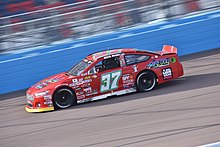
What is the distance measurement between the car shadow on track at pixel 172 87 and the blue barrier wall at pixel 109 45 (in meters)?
3.32

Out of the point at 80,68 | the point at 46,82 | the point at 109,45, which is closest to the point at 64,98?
the point at 46,82

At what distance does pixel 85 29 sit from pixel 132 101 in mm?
4981

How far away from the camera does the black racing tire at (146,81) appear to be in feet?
38.0

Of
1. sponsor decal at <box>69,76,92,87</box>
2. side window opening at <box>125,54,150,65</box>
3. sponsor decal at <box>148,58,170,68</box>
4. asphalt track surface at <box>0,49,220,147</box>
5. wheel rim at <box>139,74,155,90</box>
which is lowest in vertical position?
asphalt track surface at <box>0,49,220,147</box>

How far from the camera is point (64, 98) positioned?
11258 mm

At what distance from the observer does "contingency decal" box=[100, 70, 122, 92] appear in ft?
37.3

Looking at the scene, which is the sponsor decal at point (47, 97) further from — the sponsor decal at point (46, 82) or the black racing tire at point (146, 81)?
the black racing tire at point (146, 81)

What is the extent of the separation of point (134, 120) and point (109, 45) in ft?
19.6

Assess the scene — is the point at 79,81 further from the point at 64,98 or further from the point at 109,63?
the point at 109,63

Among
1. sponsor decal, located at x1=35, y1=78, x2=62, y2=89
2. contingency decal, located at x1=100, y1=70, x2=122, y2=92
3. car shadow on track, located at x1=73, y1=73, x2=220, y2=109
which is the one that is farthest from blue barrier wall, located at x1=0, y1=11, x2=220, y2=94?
contingency decal, located at x1=100, y1=70, x2=122, y2=92

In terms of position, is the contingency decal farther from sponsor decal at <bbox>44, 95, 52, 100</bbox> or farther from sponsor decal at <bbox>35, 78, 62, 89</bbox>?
sponsor decal at <bbox>44, 95, 52, 100</bbox>

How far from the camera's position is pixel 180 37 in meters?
15.6

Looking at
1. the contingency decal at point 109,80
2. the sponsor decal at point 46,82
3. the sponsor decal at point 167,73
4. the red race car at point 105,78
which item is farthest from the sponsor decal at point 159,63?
the sponsor decal at point 46,82

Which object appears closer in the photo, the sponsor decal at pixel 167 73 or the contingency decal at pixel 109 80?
the contingency decal at pixel 109 80
